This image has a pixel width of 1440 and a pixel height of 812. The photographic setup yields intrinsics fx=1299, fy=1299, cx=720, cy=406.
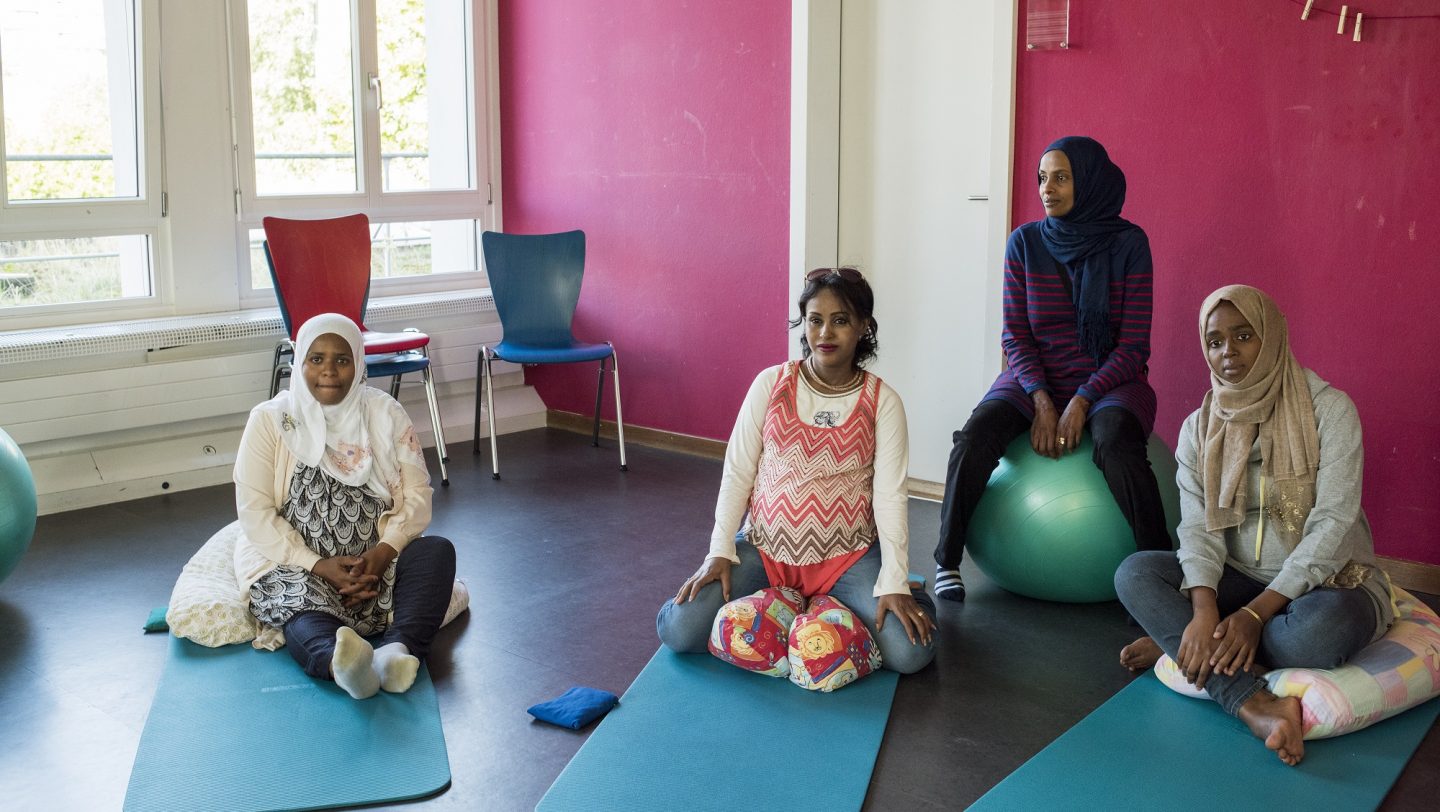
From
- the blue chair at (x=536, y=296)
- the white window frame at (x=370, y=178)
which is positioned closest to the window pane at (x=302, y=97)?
the white window frame at (x=370, y=178)

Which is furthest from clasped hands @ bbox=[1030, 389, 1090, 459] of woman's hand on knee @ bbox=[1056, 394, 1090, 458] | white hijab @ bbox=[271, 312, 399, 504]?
white hijab @ bbox=[271, 312, 399, 504]

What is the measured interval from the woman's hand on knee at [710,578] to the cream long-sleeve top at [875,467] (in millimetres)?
18

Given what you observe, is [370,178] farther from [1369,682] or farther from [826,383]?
[1369,682]

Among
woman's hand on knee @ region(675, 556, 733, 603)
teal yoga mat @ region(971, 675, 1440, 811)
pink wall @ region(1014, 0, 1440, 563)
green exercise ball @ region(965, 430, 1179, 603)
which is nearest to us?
teal yoga mat @ region(971, 675, 1440, 811)

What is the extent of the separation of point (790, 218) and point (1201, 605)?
2.45m

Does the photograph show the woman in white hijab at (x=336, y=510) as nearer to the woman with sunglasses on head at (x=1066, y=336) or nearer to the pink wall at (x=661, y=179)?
the woman with sunglasses on head at (x=1066, y=336)

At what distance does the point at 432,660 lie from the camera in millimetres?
3123

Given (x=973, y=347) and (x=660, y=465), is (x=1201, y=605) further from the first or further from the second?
(x=660, y=465)

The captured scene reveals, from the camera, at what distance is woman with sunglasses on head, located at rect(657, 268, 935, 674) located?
2.98 m

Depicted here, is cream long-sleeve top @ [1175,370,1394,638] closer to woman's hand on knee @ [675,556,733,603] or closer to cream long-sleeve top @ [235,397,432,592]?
woman's hand on knee @ [675,556,733,603]

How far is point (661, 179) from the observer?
5.27 m

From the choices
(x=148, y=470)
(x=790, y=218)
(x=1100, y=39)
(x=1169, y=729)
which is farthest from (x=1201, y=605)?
(x=148, y=470)

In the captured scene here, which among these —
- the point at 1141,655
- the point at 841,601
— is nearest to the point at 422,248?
the point at 841,601

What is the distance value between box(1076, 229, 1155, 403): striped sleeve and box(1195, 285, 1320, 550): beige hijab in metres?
0.64
